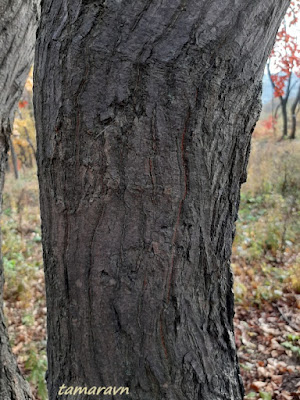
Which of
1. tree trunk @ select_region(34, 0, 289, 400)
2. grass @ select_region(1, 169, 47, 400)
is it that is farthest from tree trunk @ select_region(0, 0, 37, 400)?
grass @ select_region(1, 169, 47, 400)

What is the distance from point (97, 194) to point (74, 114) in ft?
0.70

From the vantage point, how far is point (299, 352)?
3260mm

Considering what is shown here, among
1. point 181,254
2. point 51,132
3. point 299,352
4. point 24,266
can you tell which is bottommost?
point 299,352

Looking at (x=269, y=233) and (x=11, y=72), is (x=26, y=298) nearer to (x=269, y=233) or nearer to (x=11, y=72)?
(x=11, y=72)

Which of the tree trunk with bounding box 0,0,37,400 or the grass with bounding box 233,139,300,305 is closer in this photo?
the tree trunk with bounding box 0,0,37,400

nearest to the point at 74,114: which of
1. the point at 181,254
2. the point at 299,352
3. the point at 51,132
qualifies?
the point at 51,132

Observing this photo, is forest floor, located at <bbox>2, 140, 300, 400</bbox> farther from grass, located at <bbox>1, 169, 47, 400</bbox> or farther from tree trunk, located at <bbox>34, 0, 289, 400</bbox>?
tree trunk, located at <bbox>34, 0, 289, 400</bbox>

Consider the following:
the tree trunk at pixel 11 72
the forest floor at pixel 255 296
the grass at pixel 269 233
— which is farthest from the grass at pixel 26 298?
the grass at pixel 269 233

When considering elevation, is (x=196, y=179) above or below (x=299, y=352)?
above

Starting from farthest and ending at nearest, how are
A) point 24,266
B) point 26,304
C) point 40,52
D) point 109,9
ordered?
point 24,266 → point 26,304 → point 40,52 → point 109,9

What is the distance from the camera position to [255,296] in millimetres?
4328

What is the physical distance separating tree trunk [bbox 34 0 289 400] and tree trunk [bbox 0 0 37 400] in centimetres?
71

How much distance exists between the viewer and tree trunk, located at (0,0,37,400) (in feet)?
5.03

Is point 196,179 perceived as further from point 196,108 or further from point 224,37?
point 224,37
